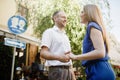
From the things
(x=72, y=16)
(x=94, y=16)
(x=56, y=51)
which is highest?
(x=72, y=16)

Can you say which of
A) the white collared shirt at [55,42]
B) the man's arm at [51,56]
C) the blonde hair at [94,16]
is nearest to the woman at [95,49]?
the blonde hair at [94,16]

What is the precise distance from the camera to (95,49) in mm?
3229

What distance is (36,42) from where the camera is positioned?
49.4 ft

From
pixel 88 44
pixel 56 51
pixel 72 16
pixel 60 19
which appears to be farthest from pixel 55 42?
pixel 72 16

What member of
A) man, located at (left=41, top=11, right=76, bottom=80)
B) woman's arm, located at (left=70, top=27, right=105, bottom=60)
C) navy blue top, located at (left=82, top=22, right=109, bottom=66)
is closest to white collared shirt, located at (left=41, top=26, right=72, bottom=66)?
man, located at (left=41, top=11, right=76, bottom=80)

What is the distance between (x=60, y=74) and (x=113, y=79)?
5.33ft

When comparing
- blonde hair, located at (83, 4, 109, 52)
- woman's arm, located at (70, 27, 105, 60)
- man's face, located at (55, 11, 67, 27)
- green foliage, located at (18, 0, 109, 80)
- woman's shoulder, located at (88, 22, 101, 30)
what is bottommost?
woman's arm, located at (70, 27, 105, 60)

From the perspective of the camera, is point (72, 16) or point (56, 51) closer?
point (56, 51)

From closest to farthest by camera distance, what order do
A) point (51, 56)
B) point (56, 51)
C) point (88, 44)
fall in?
1. point (88, 44)
2. point (51, 56)
3. point (56, 51)

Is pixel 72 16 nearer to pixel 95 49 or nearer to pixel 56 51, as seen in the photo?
pixel 56 51

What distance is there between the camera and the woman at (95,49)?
3.21m

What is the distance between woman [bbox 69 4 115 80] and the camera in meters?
3.21

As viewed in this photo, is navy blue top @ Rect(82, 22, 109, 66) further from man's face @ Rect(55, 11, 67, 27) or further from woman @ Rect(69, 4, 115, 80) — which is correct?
man's face @ Rect(55, 11, 67, 27)

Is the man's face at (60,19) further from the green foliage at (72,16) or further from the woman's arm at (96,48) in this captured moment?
the green foliage at (72,16)
